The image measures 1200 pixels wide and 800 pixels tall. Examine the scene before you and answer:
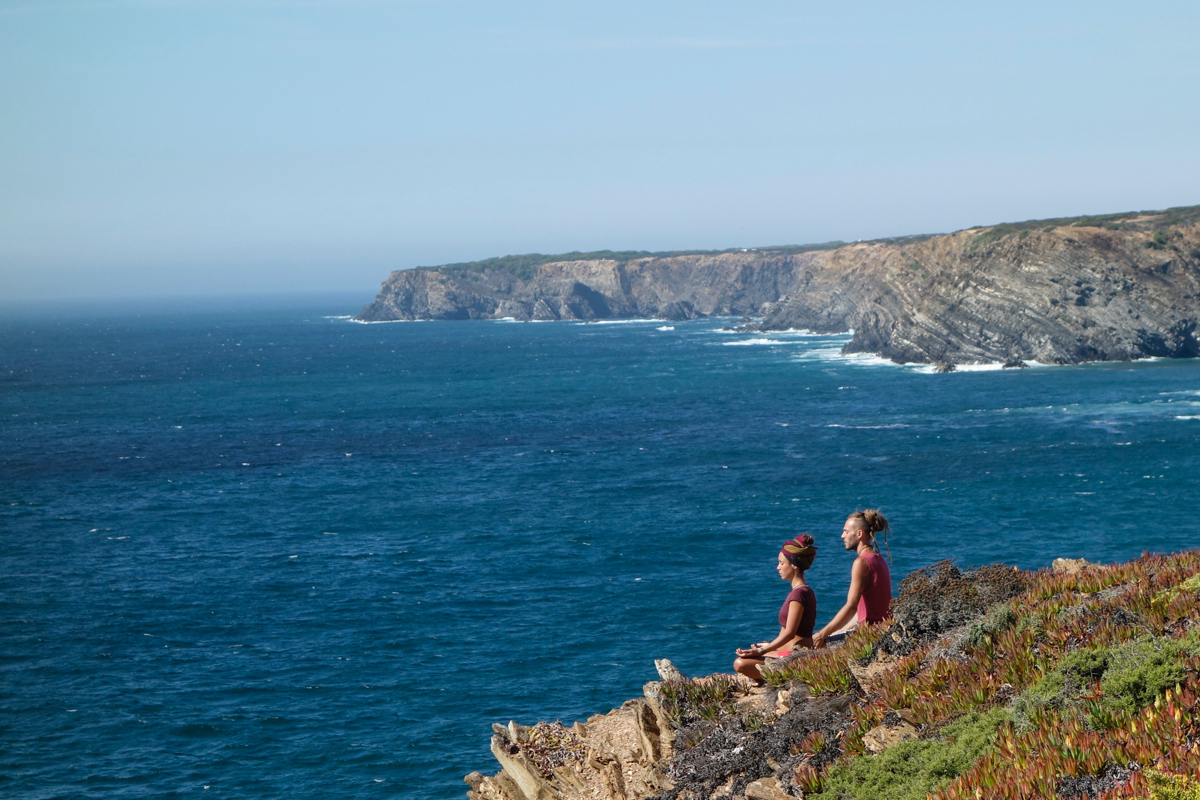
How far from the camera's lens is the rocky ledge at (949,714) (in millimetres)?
7043

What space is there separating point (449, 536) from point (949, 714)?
3663cm

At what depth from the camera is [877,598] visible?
1173cm

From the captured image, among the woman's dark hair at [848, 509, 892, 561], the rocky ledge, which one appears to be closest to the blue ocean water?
the rocky ledge

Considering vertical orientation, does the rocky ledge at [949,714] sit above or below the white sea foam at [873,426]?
above

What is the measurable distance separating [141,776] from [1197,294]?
336 ft

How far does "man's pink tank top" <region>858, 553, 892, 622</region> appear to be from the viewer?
11.6 m

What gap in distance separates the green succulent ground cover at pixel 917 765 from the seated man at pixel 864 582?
264 cm

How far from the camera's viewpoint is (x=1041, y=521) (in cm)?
4244

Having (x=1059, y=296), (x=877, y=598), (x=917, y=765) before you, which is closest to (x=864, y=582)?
(x=877, y=598)

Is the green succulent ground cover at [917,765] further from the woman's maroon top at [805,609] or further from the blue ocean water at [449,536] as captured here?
the blue ocean water at [449,536]

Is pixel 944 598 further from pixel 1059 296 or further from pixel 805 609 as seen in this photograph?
pixel 1059 296

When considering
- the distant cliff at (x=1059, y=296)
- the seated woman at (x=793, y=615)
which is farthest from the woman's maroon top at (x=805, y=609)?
the distant cliff at (x=1059, y=296)

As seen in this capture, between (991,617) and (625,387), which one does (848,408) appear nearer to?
(625,387)

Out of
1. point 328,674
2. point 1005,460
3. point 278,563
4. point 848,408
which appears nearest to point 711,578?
point 328,674
